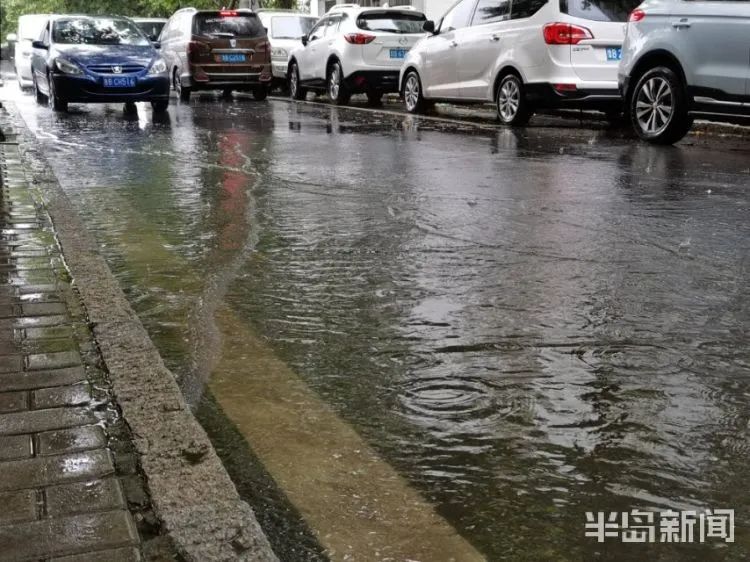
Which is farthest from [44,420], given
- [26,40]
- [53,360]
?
[26,40]

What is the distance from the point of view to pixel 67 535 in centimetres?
246

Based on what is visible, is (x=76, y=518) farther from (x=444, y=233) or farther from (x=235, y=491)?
(x=444, y=233)

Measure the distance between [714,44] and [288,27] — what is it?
16081mm

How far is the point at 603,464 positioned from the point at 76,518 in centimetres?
142

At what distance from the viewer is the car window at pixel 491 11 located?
14.0 metres

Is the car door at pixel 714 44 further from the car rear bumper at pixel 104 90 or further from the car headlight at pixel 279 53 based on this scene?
the car headlight at pixel 279 53

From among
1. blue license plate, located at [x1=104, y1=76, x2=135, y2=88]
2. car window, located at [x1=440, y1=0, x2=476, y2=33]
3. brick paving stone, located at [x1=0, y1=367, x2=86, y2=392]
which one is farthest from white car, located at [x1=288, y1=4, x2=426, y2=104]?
brick paving stone, located at [x1=0, y1=367, x2=86, y2=392]

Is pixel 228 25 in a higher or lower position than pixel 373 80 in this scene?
higher

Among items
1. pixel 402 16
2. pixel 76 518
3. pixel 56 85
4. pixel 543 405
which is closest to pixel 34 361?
pixel 76 518

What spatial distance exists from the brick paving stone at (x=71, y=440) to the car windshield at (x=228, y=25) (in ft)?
65.8

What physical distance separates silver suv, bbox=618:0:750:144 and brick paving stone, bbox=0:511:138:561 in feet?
29.5

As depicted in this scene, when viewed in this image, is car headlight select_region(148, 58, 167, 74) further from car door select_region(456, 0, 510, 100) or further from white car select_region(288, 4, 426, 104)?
car door select_region(456, 0, 510, 100)

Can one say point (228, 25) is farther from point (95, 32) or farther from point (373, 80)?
point (373, 80)

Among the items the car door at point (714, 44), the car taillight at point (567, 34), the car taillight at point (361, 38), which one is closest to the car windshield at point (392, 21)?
the car taillight at point (361, 38)
